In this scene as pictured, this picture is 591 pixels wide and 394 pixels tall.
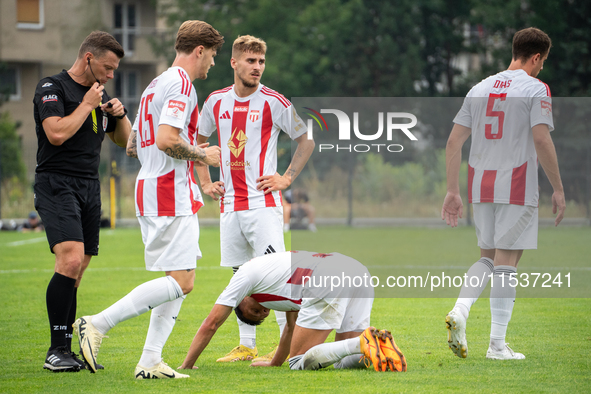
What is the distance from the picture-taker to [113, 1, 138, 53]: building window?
135 feet

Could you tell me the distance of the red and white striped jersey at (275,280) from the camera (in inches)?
195

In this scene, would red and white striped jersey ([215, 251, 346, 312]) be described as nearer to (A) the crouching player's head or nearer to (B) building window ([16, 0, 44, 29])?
(A) the crouching player's head

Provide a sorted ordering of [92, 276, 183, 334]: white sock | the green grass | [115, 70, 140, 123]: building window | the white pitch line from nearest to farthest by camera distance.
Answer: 1. the green grass
2. [92, 276, 183, 334]: white sock
3. the white pitch line
4. [115, 70, 140, 123]: building window

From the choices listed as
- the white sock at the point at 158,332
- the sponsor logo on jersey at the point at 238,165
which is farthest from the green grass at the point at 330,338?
the sponsor logo on jersey at the point at 238,165

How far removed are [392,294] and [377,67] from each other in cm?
2522

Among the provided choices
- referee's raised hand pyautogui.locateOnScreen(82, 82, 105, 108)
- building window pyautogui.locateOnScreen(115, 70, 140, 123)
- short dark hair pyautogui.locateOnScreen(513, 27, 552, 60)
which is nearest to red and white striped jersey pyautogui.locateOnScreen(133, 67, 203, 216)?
referee's raised hand pyautogui.locateOnScreen(82, 82, 105, 108)

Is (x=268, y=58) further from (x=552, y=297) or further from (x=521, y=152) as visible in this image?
(x=521, y=152)

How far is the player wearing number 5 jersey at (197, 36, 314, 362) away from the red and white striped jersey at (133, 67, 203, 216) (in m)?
0.94

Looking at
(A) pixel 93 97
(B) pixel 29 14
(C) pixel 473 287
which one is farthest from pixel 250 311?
(B) pixel 29 14

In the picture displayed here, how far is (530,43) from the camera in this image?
5.62 meters

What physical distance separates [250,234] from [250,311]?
830 millimetres

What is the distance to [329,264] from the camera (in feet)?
17.0

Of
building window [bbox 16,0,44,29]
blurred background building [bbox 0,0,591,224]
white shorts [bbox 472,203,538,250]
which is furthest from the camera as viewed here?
building window [bbox 16,0,44,29]

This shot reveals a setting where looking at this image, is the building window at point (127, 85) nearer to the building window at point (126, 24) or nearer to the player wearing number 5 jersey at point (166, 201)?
the building window at point (126, 24)
